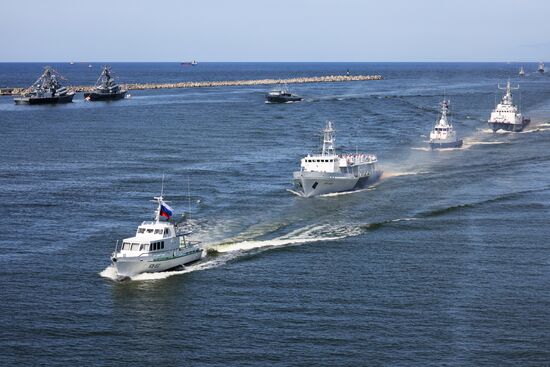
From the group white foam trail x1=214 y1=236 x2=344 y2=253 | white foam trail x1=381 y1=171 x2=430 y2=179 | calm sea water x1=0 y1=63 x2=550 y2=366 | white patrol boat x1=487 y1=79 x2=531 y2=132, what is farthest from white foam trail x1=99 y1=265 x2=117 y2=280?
white patrol boat x1=487 y1=79 x2=531 y2=132

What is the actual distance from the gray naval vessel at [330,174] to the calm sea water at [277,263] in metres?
2.26

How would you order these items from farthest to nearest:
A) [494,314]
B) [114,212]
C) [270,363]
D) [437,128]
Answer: [437,128], [114,212], [494,314], [270,363]

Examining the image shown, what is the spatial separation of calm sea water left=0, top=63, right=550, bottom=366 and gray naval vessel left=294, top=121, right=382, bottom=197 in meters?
2.26

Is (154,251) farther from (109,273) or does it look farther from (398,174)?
(398,174)

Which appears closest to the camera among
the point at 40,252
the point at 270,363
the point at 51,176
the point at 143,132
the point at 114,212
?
the point at 270,363

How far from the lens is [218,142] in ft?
446

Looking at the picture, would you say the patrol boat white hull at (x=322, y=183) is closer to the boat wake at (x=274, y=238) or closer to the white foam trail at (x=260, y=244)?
the boat wake at (x=274, y=238)

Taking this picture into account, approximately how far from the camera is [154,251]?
65250mm

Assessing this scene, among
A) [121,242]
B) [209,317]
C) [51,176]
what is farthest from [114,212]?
[209,317]

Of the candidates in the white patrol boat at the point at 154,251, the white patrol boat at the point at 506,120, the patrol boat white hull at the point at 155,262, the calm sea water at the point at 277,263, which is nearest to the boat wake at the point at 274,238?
the calm sea water at the point at 277,263

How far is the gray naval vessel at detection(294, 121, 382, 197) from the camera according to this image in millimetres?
95500

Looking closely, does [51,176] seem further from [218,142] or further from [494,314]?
[494,314]

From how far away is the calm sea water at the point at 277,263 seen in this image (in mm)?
50438

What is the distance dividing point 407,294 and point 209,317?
47.6 feet
